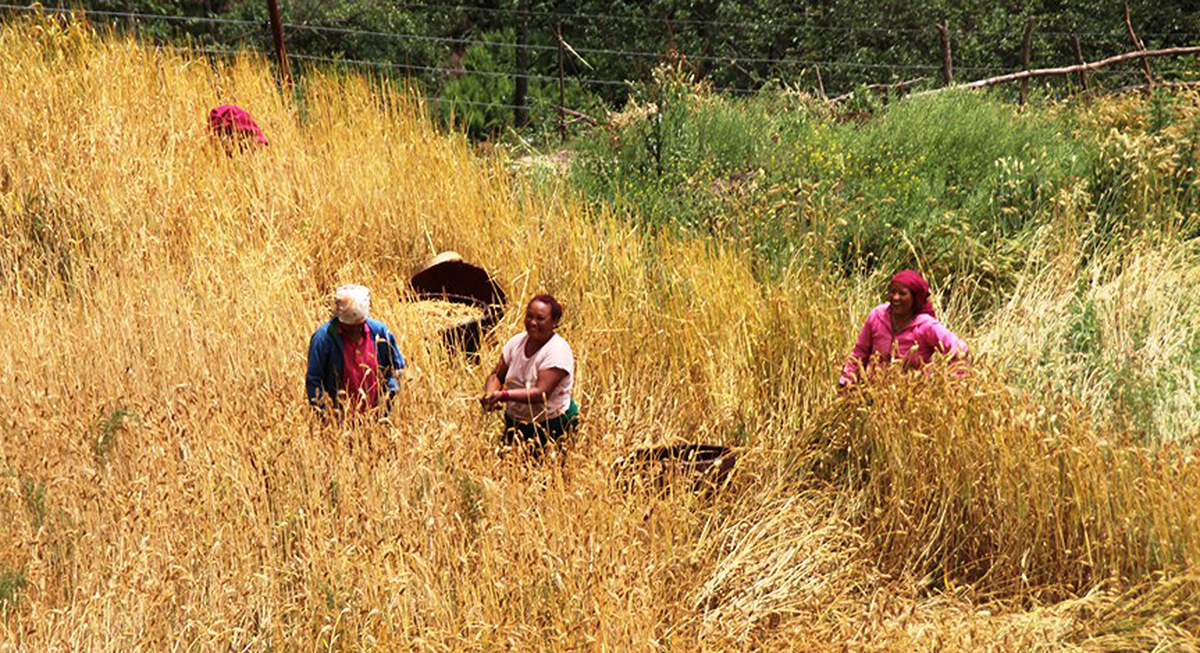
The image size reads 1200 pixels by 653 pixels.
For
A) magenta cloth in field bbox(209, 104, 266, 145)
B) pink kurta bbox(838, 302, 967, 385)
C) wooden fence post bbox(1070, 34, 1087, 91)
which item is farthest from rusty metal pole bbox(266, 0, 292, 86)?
wooden fence post bbox(1070, 34, 1087, 91)

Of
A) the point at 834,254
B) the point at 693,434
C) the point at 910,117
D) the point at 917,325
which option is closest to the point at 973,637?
the point at 917,325

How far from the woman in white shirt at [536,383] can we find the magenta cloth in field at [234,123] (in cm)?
414

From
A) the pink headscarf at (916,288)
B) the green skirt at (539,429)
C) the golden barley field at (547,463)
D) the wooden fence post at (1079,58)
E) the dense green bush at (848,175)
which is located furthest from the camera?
the wooden fence post at (1079,58)

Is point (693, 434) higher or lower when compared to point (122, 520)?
lower

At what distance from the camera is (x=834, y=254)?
7535 millimetres

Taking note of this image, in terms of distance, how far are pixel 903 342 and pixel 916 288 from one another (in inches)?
9.8

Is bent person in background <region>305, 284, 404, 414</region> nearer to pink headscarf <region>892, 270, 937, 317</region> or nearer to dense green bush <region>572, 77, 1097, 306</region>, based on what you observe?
pink headscarf <region>892, 270, 937, 317</region>

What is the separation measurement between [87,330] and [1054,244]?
5.41 meters

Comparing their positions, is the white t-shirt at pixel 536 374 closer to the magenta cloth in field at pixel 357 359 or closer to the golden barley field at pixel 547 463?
the golden barley field at pixel 547 463

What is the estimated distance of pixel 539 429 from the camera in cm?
520

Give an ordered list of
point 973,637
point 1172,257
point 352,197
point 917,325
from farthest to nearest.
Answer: point 352,197
point 1172,257
point 917,325
point 973,637

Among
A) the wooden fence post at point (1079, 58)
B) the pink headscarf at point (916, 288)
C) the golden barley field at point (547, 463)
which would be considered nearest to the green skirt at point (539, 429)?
the golden barley field at point (547, 463)

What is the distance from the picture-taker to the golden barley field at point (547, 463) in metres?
4.26

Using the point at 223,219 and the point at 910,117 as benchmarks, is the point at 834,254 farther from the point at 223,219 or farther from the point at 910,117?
the point at 223,219
